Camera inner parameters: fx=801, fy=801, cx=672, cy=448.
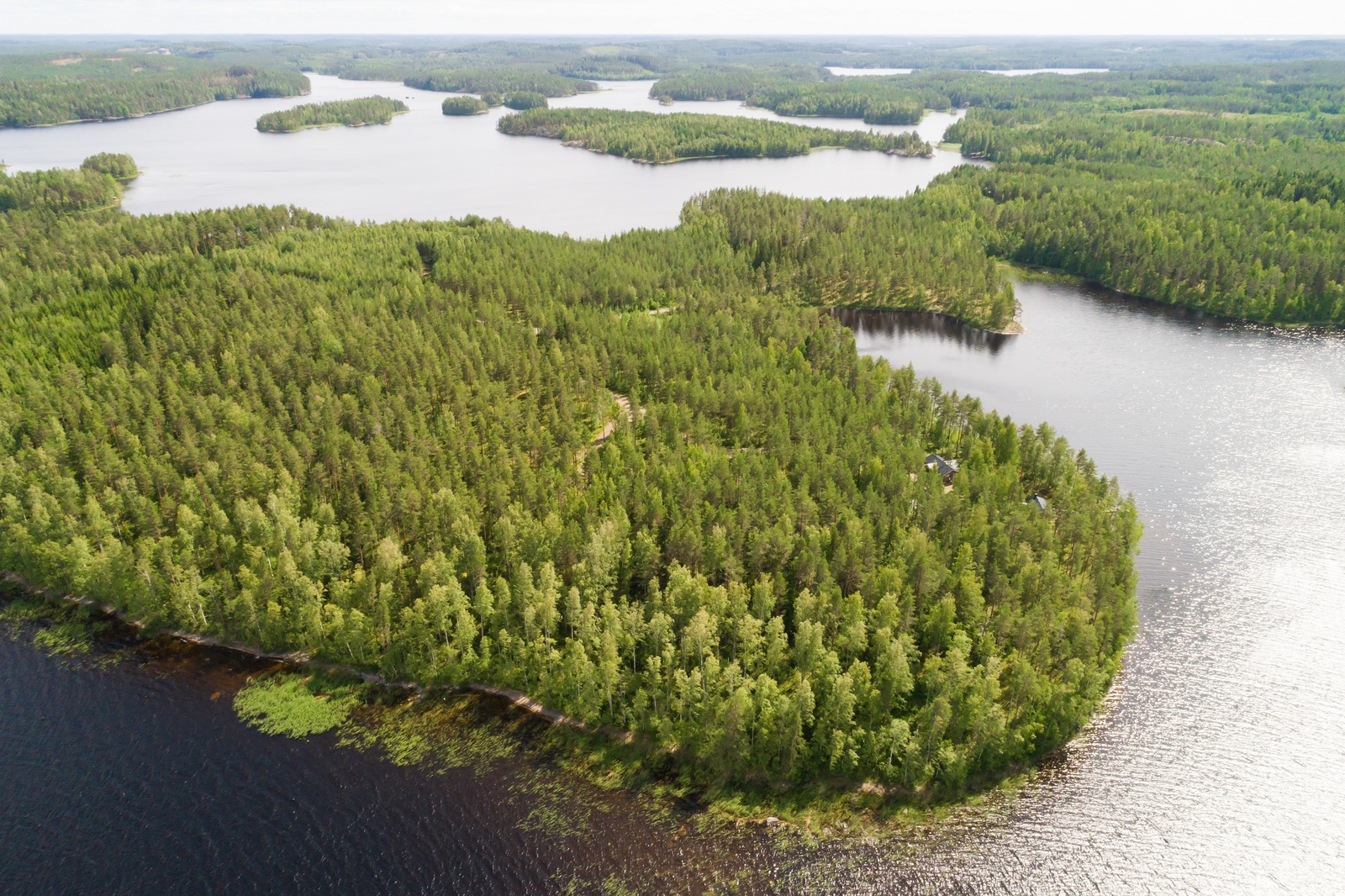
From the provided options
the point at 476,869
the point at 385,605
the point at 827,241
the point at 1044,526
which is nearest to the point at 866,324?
the point at 827,241

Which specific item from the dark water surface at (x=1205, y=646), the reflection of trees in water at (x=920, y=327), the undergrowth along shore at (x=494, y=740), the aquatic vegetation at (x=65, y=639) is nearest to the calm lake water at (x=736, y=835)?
the dark water surface at (x=1205, y=646)

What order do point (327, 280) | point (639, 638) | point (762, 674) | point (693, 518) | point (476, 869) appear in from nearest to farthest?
point (476, 869) → point (762, 674) → point (639, 638) → point (693, 518) → point (327, 280)

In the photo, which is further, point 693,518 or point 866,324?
point 866,324

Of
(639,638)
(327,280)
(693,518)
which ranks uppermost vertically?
(327,280)

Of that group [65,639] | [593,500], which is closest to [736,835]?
[593,500]

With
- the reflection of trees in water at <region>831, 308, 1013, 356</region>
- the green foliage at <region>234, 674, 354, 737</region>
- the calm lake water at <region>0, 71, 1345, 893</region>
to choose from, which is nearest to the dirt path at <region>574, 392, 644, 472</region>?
the green foliage at <region>234, 674, 354, 737</region>

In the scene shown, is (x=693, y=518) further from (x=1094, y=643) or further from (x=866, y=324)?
(x=866, y=324)
